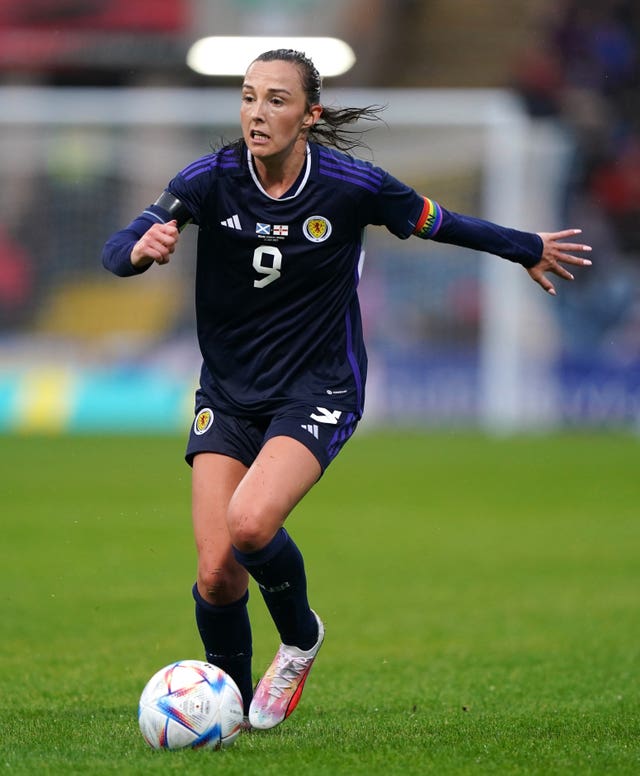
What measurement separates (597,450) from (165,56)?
10.1 metres

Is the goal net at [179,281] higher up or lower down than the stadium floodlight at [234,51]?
lower down

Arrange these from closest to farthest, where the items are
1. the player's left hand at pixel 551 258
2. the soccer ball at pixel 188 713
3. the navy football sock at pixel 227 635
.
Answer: the soccer ball at pixel 188 713 → the navy football sock at pixel 227 635 → the player's left hand at pixel 551 258

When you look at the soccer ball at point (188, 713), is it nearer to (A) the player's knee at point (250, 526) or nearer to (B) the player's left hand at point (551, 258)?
(A) the player's knee at point (250, 526)

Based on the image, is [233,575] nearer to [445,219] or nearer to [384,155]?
[445,219]

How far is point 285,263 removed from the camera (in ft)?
16.5

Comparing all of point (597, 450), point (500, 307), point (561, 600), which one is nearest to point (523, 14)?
point (500, 307)

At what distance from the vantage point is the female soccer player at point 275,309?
193 inches

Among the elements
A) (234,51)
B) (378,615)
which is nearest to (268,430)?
(378,615)

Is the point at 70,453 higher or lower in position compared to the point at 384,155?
lower

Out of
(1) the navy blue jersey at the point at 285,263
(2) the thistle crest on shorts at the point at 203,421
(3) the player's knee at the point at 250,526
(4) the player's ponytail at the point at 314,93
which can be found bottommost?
(3) the player's knee at the point at 250,526

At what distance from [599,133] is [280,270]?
18904 millimetres

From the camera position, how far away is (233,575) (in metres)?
4.95

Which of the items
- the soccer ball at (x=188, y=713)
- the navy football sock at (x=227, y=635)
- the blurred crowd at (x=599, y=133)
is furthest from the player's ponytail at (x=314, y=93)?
the blurred crowd at (x=599, y=133)

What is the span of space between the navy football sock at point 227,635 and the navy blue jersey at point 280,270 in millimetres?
686
